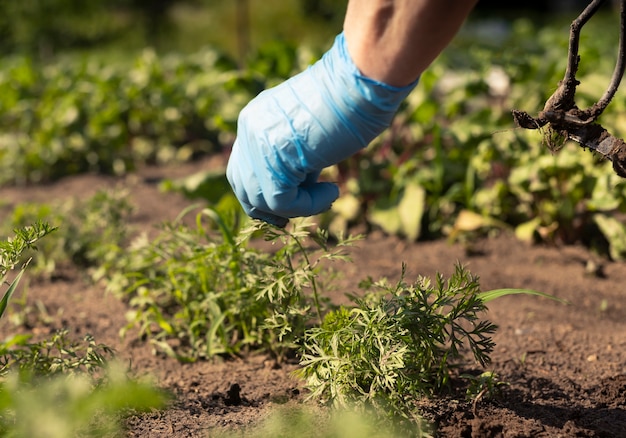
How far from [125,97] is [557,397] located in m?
4.01

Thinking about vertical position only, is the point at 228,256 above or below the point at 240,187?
below

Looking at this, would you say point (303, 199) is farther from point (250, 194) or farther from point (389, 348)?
point (389, 348)

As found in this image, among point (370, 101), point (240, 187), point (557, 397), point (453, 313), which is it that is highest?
point (370, 101)

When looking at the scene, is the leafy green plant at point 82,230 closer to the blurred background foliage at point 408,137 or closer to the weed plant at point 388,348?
the blurred background foliage at point 408,137

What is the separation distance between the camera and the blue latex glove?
1.74 meters

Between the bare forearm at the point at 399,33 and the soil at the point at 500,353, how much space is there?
52 cm

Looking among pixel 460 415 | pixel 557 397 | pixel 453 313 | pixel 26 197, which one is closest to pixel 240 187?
pixel 453 313

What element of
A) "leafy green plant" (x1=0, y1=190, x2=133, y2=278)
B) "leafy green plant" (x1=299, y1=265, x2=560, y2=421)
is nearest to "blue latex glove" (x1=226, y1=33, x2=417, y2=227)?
"leafy green plant" (x1=299, y1=265, x2=560, y2=421)

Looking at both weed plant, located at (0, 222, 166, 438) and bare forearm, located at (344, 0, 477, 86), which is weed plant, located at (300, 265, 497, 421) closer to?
weed plant, located at (0, 222, 166, 438)

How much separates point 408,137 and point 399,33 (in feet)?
9.71

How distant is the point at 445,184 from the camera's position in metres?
3.91

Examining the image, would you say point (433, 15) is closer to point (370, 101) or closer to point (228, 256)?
point (370, 101)

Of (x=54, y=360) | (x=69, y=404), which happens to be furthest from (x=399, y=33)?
(x=54, y=360)

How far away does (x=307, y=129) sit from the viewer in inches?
70.8
